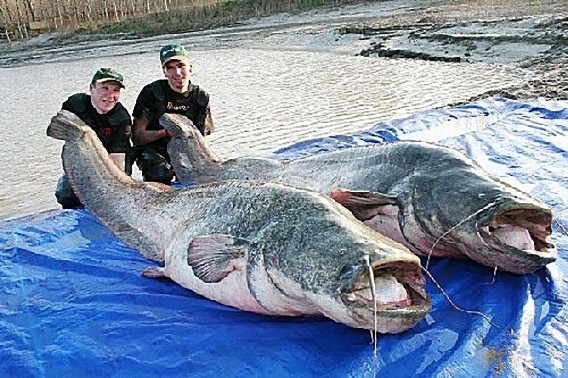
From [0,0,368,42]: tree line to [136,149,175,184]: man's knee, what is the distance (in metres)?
29.3

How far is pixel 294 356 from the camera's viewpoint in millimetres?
2451

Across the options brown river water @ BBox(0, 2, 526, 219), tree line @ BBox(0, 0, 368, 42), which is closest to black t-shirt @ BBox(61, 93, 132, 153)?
brown river water @ BBox(0, 2, 526, 219)

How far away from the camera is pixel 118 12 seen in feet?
131

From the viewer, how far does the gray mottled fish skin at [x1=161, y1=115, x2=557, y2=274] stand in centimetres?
273

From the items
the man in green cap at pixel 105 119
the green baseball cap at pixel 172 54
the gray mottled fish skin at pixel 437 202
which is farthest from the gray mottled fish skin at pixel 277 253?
the green baseball cap at pixel 172 54

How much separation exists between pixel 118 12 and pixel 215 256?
40.1 m

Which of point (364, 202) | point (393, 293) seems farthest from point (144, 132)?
point (393, 293)

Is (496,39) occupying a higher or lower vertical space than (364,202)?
lower

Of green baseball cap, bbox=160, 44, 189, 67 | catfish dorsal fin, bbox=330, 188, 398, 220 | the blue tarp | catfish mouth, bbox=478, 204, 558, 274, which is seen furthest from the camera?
green baseball cap, bbox=160, 44, 189, 67

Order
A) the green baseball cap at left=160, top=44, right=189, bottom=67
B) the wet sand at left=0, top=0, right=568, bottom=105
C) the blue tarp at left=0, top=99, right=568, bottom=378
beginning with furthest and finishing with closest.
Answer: the wet sand at left=0, top=0, right=568, bottom=105, the green baseball cap at left=160, top=44, right=189, bottom=67, the blue tarp at left=0, top=99, right=568, bottom=378

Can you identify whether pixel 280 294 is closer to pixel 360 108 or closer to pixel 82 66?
pixel 360 108

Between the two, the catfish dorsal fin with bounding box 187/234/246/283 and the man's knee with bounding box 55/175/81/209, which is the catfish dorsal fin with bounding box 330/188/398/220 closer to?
the catfish dorsal fin with bounding box 187/234/246/283

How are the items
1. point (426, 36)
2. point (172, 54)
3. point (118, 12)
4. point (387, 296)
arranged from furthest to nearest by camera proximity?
point (118, 12) → point (426, 36) → point (172, 54) → point (387, 296)

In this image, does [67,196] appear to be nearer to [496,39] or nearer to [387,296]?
[387,296]
